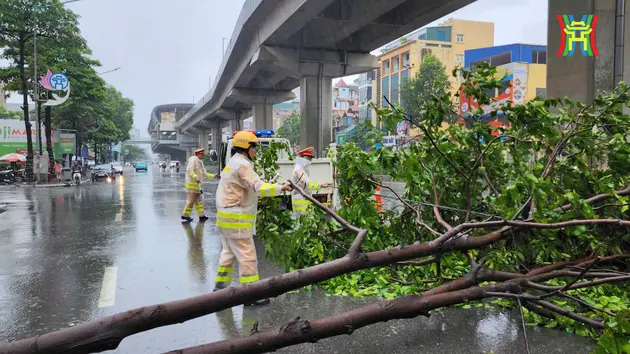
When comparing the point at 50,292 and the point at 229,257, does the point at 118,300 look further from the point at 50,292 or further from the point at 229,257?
the point at 229,257

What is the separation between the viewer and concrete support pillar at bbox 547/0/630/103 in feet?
32.6

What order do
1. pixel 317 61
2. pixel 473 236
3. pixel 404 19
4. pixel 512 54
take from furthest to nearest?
pixel 512 54
pixel 317 61
pixel 404 19
pixel 473 236

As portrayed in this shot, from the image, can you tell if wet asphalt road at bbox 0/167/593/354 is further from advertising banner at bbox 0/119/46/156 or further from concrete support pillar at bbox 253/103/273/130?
advertising banner at bbox 0/119/46/156

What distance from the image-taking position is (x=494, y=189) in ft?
13.6

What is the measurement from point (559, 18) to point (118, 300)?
35.4ft

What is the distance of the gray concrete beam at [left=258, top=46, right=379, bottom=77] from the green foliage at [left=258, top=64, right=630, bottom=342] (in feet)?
59.6

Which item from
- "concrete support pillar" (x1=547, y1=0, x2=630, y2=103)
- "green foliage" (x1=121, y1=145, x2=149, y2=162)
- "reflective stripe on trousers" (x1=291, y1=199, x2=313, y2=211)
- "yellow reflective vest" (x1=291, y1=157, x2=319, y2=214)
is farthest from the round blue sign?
"green foliage" (x1=121, y1=145, x2=149, y2=162)

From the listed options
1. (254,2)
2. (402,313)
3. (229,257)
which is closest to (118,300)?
(229,257)

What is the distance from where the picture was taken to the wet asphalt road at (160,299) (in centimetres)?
365

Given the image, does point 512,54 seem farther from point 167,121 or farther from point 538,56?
point 167,121

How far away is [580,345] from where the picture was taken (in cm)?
355

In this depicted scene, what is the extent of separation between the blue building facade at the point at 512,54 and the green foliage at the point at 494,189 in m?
39.0

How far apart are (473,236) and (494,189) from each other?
56 centimetres

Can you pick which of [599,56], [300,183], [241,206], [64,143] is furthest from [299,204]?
Answer: [64,143]
